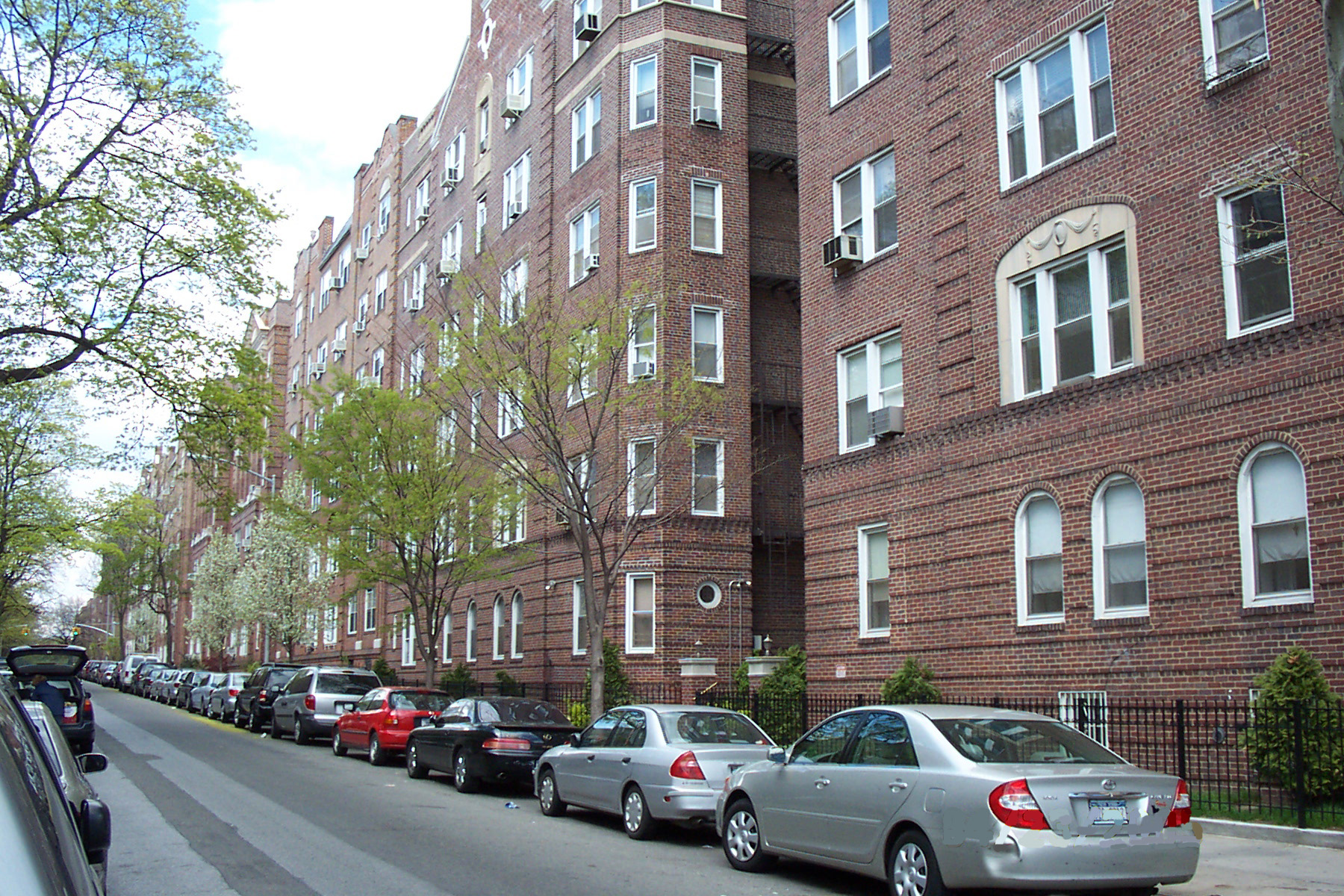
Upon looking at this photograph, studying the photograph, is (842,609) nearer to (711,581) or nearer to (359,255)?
(711,581)

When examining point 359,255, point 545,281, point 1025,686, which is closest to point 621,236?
point 545,281

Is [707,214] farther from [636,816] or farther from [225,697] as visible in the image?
[225,697]

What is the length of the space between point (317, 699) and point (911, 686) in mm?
14748

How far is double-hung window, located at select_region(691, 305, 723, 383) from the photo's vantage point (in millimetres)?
26859

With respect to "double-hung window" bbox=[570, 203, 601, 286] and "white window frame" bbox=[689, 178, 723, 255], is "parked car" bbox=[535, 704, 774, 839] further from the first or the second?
"double-hung window" bbox=[570, 203, 601, 286]

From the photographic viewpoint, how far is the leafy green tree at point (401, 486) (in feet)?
91.4

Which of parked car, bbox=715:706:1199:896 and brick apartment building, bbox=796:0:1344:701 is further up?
brick apartment building, bbox=796:0:1344:701

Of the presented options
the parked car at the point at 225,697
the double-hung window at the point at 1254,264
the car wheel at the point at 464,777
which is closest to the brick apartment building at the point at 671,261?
the parked car at the point at 225,697

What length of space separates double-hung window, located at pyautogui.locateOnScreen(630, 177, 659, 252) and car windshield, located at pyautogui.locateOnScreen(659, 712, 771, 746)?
1552 cm

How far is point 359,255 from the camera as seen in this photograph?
50750 mm

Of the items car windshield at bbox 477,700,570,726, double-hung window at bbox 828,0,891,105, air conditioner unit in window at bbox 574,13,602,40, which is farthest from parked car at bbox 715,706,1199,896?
air conditioner unit in window at bbox 574,13,602,40

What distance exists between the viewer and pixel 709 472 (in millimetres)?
26625

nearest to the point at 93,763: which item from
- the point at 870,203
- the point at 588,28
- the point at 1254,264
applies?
the point at 1254,264

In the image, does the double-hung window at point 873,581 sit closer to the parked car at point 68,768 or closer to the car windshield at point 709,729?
the car windshield at point 709,729
